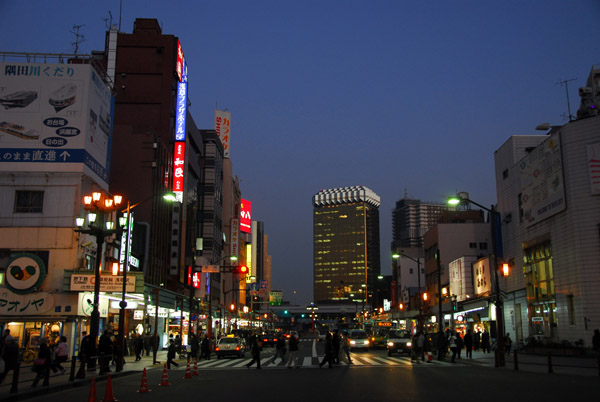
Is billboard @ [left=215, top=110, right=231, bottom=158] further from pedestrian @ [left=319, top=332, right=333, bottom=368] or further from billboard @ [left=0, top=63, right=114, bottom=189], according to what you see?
pedestrian @ [left=319, top=332, right=333, bottom=368]

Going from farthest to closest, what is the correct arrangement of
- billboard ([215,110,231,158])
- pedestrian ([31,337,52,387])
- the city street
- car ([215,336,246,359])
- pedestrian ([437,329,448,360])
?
billboard ([215,110,231,158]) < car ([215,336,246,359]) < pedestrian ([437,329,448,360]) < pedestrian ([31,337,52,387]) < the city street

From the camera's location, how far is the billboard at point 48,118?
37.4 metres

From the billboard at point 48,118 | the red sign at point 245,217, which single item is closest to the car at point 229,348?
the billboard at point 48,118

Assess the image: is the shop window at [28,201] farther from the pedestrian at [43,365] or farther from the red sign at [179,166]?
the red sign at [179,166]

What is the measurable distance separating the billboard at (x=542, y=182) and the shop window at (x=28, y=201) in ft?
109

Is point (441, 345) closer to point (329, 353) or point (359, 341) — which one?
point (329, 353)

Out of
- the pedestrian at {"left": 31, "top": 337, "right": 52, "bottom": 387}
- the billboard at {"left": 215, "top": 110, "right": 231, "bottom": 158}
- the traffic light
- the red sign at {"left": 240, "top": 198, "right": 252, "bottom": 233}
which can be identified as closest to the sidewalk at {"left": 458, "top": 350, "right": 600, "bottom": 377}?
the traffic light

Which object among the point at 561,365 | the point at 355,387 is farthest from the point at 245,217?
the point at 355,387

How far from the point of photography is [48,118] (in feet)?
125

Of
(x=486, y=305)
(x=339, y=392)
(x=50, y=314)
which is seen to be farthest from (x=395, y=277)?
(x=339, y=392)

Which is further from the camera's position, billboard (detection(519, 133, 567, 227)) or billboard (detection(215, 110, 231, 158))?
billboard (detection(215, 110, 231, 158))

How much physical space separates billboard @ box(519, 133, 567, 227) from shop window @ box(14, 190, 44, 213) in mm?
33335

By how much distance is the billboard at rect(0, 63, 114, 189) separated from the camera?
37.4 metres

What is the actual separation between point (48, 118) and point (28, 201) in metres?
5.47
